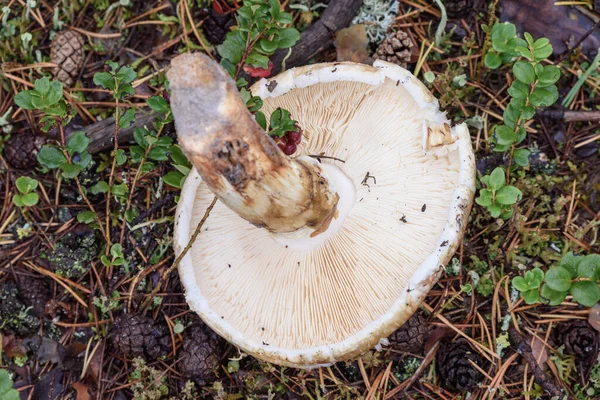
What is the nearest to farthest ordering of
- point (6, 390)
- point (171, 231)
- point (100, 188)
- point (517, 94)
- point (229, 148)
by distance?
1. point (229, 148)
2. point (6, 390)
3. point (517, 94)
4. point (100, 188)
5. point (171, 231)

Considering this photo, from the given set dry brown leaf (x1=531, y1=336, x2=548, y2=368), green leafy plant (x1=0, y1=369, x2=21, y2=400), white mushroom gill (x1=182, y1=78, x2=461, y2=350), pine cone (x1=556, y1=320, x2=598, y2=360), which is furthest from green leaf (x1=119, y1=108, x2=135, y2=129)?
pine cone (x1=556, y1=320, x2=598, y2=360)

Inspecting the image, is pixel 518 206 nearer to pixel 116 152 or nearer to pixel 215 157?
pixel 215 157

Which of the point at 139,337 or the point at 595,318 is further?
the point at 139,337

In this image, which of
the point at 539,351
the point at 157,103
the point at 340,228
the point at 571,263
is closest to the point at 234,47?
the point at 157,103

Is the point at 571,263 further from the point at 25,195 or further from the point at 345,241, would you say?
the point at 25,195

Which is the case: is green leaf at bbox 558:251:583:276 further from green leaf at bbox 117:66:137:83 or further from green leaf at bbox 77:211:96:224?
green leaf at bbox 77:211:96:224
